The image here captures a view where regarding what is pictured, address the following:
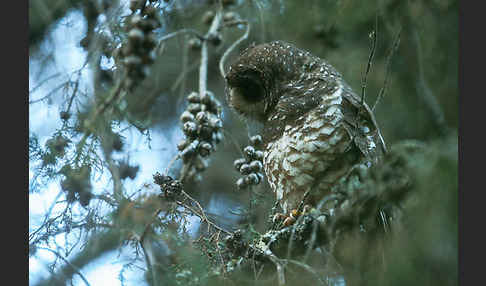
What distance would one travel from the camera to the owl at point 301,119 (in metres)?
2.91

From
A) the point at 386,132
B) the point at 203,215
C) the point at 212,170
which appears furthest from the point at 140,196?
the point at 212,170

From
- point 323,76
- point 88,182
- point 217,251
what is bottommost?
point 217,251

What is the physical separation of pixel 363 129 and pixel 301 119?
0.36 m

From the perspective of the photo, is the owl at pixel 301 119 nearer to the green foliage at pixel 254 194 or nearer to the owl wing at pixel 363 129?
the owl wing at pixel 363 129

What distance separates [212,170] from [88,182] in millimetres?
2612

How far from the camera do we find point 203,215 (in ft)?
8.28

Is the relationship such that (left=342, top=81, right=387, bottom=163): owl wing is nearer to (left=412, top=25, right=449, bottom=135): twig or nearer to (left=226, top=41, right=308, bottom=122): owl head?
(left=226, top=41, right=308, bottom=122): owl head

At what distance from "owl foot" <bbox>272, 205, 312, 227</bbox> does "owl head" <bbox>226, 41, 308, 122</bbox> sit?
2.46 feet

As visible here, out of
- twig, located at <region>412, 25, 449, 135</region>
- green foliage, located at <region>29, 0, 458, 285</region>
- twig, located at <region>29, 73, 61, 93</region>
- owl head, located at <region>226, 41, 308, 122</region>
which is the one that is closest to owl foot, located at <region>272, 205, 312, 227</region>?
green foliage, located at <region>29, 0, 458, 285</region>

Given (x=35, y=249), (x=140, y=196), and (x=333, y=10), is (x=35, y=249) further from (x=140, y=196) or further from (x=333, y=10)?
(x=333, y=10)

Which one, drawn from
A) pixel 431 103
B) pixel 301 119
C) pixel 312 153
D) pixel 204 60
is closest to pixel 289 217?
pixel 312 153

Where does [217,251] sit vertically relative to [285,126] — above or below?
below

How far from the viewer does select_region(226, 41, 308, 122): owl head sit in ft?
11.2

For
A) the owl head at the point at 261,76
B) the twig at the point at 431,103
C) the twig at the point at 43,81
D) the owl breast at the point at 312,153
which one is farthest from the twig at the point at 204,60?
the twig at the point at 431,103
